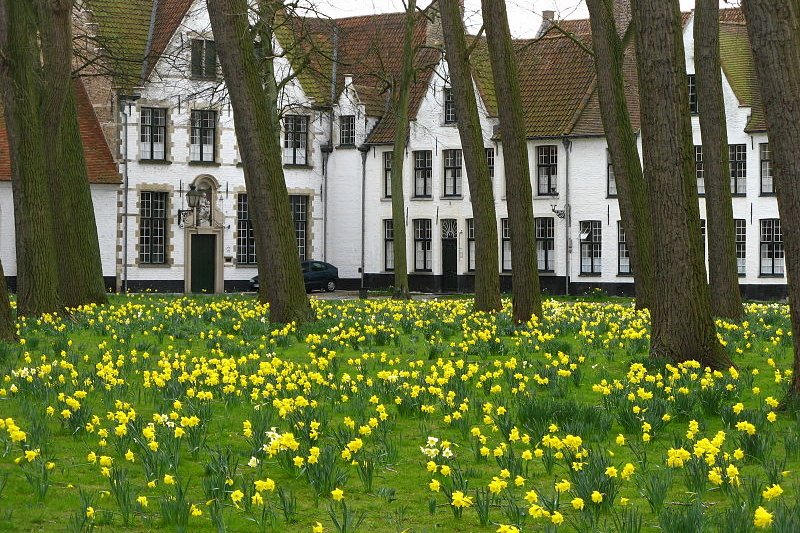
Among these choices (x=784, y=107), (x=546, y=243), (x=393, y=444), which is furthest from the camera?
(x=546, y=243)

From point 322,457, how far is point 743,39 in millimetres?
46317

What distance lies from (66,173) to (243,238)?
2737 centimetres

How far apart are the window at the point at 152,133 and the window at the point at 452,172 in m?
Result: 11.5

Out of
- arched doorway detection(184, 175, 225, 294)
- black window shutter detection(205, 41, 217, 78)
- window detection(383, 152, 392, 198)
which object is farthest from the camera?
window detection(383, 152, 392, 198)

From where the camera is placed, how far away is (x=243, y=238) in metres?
51.3

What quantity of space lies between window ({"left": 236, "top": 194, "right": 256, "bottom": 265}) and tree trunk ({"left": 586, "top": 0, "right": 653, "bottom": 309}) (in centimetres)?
3093

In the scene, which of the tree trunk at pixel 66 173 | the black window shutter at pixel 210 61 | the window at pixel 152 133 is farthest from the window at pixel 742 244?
the tree trunk at pixel 66 173

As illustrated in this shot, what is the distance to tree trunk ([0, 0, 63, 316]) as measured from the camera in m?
20.3

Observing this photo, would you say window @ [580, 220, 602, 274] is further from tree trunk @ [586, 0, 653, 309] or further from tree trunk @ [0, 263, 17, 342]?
tree trunk @ [0, 263, 17, 342]

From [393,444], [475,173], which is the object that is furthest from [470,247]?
[393,444]

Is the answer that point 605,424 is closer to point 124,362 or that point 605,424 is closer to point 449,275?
point 124,362

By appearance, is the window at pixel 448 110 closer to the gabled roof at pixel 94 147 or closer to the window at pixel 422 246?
the window at pixel 422 246

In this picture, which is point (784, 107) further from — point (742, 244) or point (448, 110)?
point (448, 110)

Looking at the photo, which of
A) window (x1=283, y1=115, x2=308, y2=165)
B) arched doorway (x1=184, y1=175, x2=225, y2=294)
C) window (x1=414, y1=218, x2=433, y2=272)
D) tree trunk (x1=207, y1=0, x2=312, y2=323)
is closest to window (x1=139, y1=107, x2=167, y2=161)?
arched doorway (x1=184, y1=175, x2=225, y2=294)
